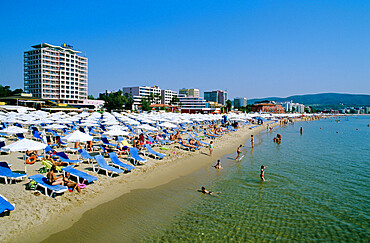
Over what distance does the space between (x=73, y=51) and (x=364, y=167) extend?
78.9m

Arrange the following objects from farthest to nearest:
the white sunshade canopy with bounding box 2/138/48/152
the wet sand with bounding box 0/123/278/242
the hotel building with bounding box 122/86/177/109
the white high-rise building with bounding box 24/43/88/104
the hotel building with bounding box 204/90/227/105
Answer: the hotel building with bounding box 204/90/227/105
the hotel building with bounding box 122/86/177/109
the white high-rise building with bounding box 24/43/88/104
the white sunshade canopy with bounding box 2/138/48/152
the wet sand with bounding box 0/123/278/242

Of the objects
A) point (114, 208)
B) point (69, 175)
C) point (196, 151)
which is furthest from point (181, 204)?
point (196, 151)

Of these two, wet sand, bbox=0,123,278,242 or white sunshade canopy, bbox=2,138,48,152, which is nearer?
wet sand, bbox=0,123,278,242

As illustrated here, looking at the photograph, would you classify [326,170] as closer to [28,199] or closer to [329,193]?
[329,193]

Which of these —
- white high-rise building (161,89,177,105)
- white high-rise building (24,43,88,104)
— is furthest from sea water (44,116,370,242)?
white high-rise building (161,89,177,105)

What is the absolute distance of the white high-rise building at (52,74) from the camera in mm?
66062

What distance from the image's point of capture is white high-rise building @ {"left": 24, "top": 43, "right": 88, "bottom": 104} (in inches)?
2601

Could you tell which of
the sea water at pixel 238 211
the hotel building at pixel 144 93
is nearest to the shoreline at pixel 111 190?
the sea water at pixel 238 211

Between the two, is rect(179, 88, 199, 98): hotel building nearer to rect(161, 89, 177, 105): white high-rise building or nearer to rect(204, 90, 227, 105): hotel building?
rect(204, 90, 227, 105): hotel building

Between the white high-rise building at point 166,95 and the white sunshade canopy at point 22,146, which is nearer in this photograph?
the white sunshade canopy at point 22,146

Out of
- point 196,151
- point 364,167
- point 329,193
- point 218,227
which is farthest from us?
point 196,151

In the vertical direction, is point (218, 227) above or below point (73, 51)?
below

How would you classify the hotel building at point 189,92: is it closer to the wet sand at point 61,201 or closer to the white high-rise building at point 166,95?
the white high-rise building at point 166,95

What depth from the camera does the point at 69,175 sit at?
8320 millimetres
